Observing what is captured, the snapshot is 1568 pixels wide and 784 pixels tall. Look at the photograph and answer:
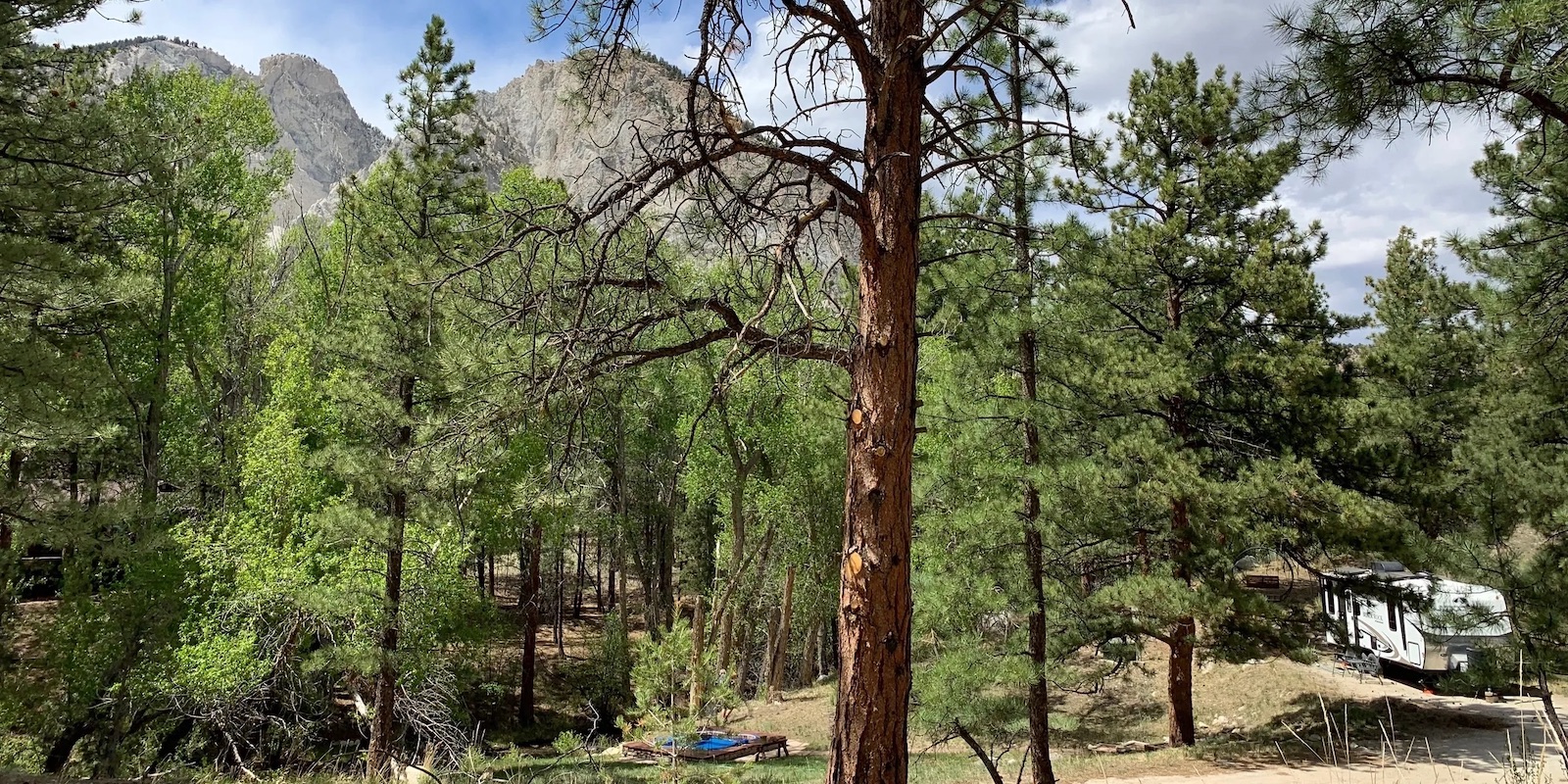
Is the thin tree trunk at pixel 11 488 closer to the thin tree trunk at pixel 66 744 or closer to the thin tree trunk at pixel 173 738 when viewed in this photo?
the thin tree trunk at pixel 66 744

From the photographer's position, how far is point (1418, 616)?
48.0 feet

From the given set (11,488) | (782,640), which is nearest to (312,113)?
(782,640)

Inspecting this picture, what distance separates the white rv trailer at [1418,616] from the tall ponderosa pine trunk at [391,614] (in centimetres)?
1415

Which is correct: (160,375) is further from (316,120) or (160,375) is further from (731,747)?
(316,120)

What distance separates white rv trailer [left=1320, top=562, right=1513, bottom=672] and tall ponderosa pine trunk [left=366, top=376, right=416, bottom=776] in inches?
557

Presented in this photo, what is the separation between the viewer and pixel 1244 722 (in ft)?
51.2

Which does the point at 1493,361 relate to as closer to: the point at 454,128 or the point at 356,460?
the point at 454,128

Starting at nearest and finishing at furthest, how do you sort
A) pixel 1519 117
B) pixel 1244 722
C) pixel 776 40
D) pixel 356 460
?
pixel 776 40, pixel 1519 117, pixel 356 460, pixel 1244 722

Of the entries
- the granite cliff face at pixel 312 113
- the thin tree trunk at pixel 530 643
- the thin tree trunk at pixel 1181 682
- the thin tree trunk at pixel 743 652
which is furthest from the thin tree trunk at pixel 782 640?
the granite cliff face at pixel 312 113

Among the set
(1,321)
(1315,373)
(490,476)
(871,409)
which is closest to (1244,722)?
(1315,373)

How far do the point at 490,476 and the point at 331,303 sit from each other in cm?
755

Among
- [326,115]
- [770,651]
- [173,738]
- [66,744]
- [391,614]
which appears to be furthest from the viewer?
[326,115]

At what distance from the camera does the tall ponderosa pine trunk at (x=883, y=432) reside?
11.2 ft

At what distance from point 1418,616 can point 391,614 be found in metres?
17.4
